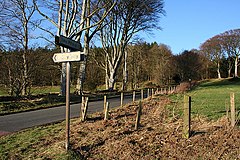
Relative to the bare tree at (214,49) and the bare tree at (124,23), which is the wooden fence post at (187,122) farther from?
the bare tree at (214,49)

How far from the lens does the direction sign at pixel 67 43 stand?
5.71m

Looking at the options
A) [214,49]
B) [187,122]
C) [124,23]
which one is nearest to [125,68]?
[124,23]

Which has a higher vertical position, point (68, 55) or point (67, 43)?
point (67, 43)

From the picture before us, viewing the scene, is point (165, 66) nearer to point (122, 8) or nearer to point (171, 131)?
point (122, 8)

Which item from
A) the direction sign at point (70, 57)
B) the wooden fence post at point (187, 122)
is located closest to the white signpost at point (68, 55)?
the direction sign at point (70, 57)

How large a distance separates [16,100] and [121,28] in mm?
17843

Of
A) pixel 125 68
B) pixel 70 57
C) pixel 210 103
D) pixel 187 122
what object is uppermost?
pixel 125 68

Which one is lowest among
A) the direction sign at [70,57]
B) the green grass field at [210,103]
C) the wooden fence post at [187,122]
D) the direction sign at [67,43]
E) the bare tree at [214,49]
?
the green grass field at [210,103]

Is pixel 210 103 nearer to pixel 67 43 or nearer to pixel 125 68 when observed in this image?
pixel 67 43

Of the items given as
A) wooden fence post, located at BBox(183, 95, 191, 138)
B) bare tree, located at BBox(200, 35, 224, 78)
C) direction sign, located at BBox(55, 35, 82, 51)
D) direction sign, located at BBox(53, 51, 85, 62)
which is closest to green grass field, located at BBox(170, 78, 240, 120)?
wooden fence post, located at BBox(183, 95, 191, 138)

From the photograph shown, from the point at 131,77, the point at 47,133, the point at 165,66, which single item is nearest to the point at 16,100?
the point at 47,133

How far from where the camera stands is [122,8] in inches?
1147

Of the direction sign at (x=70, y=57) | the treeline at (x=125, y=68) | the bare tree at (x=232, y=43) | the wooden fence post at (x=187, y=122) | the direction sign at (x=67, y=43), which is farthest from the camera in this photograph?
the bare tree at (x=232, y=43)

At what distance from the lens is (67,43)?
19.6 feet
